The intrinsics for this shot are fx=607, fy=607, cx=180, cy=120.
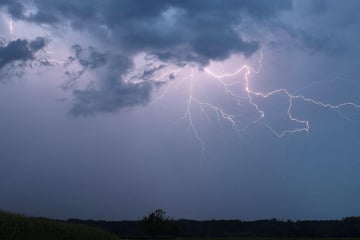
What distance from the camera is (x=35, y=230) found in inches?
1334

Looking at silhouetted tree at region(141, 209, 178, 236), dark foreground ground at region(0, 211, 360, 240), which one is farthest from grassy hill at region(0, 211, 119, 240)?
silhouetted tree at region(141, 209, 178, 236)

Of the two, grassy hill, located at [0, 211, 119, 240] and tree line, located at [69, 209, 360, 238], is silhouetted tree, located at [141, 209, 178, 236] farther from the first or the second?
grassy hill, located at [0, 211, 119, 240]

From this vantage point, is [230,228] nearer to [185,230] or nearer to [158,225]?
[185,230]

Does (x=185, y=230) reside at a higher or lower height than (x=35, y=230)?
higher

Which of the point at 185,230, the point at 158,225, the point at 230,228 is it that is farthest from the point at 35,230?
the point at 230,228

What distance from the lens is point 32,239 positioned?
32875 mm

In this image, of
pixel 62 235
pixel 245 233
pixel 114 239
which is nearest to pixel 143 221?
pixel 245 233

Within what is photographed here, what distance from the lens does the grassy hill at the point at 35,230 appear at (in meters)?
32.6

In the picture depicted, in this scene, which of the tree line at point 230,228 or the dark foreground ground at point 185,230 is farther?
the tree line at point 230,228

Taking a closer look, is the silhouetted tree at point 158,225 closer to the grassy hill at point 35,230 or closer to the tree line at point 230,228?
the tree line at point 230,228

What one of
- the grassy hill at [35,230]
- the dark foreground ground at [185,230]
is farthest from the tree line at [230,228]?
the grassy hill at [35,230]

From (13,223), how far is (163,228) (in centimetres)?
5970

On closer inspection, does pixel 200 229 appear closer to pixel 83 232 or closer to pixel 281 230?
pixel 281 230

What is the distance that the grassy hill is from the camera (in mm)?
32594
